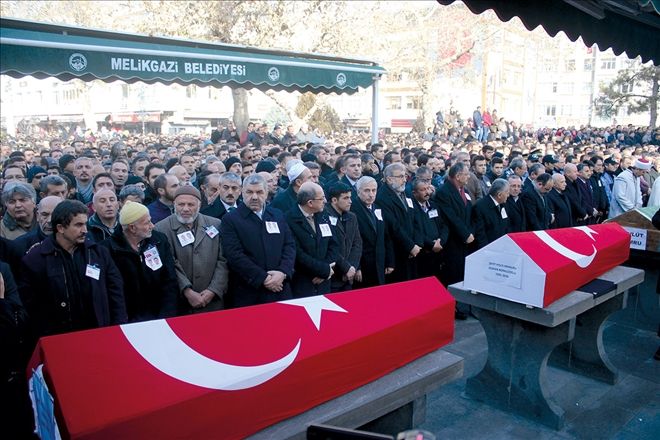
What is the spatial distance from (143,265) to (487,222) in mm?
4415

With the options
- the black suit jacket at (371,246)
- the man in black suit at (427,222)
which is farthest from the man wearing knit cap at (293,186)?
the man in black suit at (427,222)

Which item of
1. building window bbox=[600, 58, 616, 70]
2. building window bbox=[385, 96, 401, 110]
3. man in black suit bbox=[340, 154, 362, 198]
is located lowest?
man in black suit bbox=[340, 154, 362, 198]

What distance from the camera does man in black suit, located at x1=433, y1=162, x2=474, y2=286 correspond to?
21.5 ft

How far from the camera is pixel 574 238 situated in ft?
14.4

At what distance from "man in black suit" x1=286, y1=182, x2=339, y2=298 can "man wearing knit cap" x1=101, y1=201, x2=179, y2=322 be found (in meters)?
1.17

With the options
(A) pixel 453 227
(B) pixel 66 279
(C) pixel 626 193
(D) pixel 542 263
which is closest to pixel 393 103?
(C) pixel 626 193

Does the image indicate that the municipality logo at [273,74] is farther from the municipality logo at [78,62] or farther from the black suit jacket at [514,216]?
the black suit jacket at [514,216]

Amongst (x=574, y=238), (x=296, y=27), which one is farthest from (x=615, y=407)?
(x=296, y=27)

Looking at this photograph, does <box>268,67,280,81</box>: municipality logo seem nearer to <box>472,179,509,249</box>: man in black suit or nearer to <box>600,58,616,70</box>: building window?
<box>472,179,509,249</box>: man in black suit

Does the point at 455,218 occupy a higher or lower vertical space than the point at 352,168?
lower

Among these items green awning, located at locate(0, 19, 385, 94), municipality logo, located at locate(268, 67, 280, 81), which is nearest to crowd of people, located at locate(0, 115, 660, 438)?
green awning, located at locate(0, 19, 385, 94)

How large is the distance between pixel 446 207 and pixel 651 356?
2.67 m

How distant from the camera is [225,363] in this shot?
2.26 meters

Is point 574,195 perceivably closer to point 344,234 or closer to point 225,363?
point 344,234
